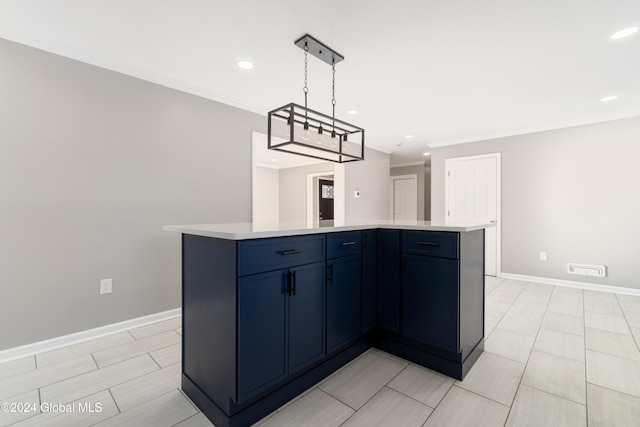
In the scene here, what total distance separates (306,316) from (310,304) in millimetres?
70

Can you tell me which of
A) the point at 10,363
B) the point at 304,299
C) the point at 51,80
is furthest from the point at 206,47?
the point at 10,363

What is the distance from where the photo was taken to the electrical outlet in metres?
2.41

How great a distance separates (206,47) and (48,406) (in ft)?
8.38

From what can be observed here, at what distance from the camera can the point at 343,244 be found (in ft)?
6.14

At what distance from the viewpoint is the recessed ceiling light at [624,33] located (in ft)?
6.53

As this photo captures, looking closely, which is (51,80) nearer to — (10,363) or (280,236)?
(10,363)

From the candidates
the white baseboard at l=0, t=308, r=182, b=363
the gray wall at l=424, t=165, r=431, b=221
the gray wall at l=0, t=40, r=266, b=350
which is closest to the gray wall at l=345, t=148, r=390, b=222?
the gray wall at l=424, t=165, r=431, b=221

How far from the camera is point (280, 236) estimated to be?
4.79 feet

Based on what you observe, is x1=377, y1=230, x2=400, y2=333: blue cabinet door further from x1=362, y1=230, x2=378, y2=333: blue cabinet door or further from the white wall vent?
the white wall vent

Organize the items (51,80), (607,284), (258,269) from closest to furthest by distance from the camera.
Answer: (258,269) < (51,80) < (607,284)

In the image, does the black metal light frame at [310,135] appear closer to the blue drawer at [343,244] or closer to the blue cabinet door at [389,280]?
the blue drawer at [343,244]

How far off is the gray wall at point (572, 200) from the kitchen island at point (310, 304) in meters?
2.87

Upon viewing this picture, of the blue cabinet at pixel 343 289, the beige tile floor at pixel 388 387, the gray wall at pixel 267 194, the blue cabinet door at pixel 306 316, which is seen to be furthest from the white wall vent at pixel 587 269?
the gray wall at pixel 267 194

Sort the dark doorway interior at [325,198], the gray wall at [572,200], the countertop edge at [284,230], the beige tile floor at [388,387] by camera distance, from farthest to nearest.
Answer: the dark doorway interior at [325,198] < the gray wall at [572,200] < the beige tile floor at [388,387] < the countertop edge at [284,230]
